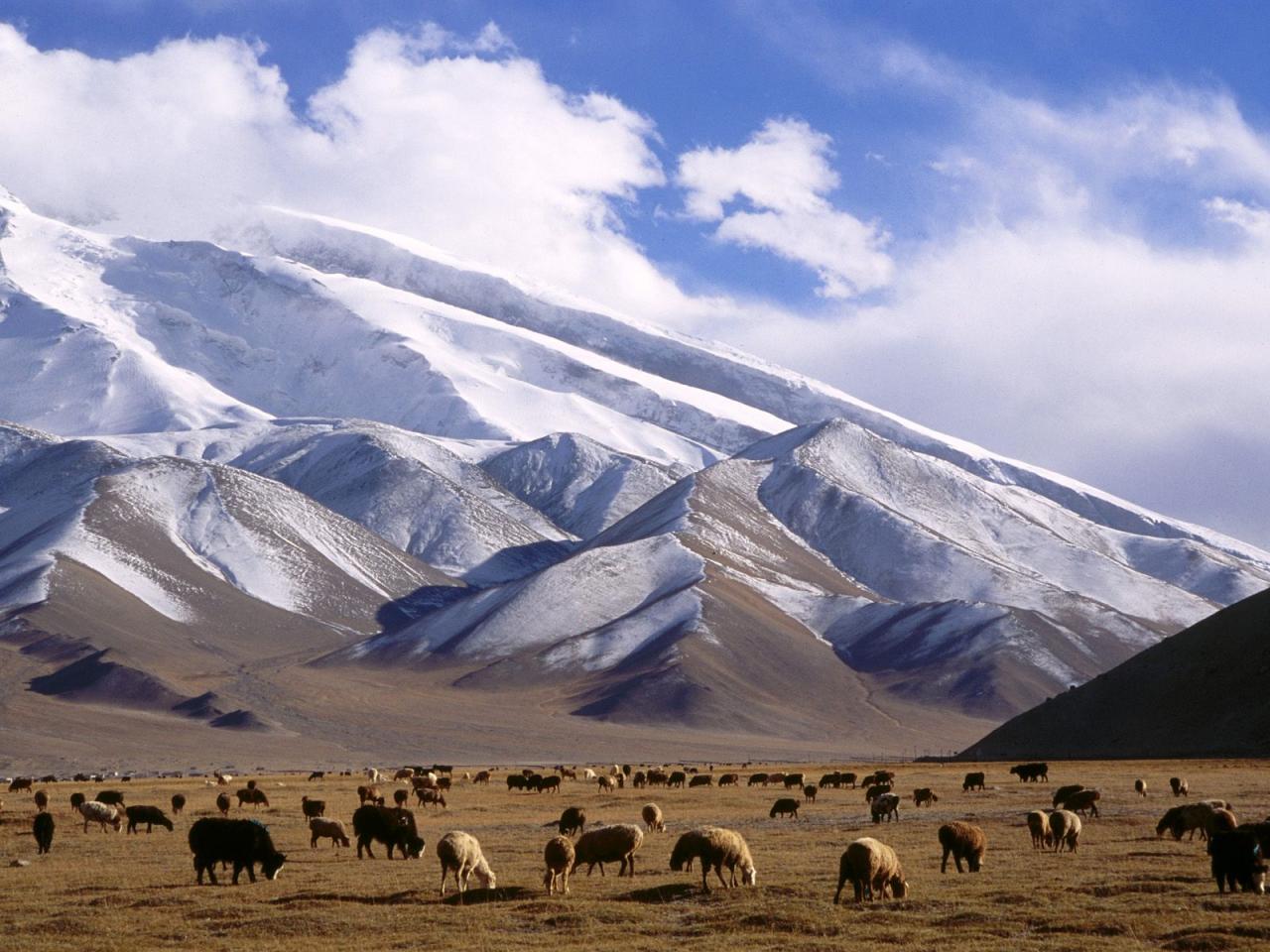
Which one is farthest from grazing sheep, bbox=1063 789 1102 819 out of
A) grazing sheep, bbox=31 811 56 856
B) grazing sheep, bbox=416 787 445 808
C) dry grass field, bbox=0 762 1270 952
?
grazing sheep, bbox=31 811 56 856

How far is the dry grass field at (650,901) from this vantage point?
30016 millimetres

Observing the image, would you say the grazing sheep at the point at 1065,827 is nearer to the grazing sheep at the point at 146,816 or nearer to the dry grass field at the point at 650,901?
the dry grass field at the point at 650,901

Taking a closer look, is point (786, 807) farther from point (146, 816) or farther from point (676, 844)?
point (146, 816)

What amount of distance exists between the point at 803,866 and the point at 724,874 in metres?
2.72

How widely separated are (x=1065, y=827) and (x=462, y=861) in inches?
726

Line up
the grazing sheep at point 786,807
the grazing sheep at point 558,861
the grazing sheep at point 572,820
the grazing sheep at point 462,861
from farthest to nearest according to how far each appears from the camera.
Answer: the grazing sheep at point 786,807 → the grazing sheep at point 572,820 → the grazing sheep at point 462,861 → the grazing sheep at point 558,861

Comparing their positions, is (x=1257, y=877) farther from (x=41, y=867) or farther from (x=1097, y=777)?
(x=1097, y=777)

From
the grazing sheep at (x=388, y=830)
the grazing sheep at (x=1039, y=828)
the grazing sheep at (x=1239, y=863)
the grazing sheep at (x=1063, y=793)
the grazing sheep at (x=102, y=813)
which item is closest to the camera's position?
the grazing sheep at (x=1239, y=863)

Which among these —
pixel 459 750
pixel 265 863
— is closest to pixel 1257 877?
pixel 265 863

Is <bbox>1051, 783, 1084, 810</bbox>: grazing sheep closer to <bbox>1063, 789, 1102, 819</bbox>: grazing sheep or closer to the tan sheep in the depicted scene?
<bbox>1063, 789, 1102, 819</bbox>: grazing sheep

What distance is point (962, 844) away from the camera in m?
39.5

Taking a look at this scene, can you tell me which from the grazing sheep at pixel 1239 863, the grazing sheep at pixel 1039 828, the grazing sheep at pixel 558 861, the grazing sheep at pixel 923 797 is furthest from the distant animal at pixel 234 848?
the grazing sheep at pixel 923 797

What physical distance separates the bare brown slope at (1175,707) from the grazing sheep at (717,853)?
9026cm

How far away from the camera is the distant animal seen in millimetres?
39812
